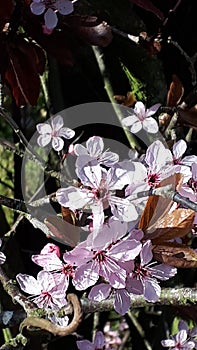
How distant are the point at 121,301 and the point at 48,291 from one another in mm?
111

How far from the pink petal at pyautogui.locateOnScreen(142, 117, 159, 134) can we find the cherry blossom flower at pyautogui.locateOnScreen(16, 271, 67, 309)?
1.50 ft

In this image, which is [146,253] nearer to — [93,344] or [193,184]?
[193,184]

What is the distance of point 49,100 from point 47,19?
68 centimetres

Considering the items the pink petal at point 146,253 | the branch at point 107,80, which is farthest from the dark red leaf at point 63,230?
the branch at point 107,80

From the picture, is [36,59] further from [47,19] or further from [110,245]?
[110,245]

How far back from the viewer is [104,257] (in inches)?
34.1

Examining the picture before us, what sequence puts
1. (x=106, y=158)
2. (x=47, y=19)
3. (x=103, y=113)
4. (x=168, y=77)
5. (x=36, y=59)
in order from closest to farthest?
(x=106, y=158) < (x=47, y=19) < (x=36, y=59) < (x=103, y=113) < (x=168, y=77)

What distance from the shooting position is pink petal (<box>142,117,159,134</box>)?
50.2 inches

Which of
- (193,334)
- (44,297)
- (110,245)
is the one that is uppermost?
(110,245)

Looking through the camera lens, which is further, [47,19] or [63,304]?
[47,19]

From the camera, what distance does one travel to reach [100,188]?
90 cm

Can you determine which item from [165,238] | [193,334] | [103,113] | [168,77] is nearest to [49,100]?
[103,113]

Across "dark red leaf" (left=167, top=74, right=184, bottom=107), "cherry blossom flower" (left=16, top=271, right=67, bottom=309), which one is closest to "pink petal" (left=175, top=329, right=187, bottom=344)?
"cherry blossom flower" (left=16, top=271, right=67, bottom=309)

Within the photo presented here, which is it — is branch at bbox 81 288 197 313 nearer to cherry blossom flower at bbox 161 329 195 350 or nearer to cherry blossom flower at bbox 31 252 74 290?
cherry blossom flower at bbox 31 252 74 290
